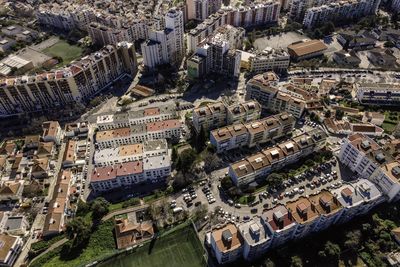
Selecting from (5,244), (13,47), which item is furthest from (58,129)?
(13,47)

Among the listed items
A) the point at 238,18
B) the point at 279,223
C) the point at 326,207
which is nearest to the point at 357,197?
the point at 326,207

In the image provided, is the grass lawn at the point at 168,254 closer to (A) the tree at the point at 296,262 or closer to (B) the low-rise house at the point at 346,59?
(A) the tree at the point at 296,262

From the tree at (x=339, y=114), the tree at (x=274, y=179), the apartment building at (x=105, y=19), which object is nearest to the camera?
the tree at (x=274, y=179)

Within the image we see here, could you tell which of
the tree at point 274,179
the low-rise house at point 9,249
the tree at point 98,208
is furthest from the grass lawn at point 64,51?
the tree at point 274,179

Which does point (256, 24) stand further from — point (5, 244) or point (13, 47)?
point (5, 244)

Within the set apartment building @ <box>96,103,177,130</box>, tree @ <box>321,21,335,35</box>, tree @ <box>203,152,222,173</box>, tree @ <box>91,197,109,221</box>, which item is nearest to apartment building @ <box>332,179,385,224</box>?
tree @ <box>203,152,222,173</box>

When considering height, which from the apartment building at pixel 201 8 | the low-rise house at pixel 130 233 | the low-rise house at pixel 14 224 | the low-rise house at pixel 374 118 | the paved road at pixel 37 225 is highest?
the apartment building at pixel 201 8

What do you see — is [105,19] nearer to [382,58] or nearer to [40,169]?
[40,169]

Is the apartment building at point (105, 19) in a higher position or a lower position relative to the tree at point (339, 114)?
higher
